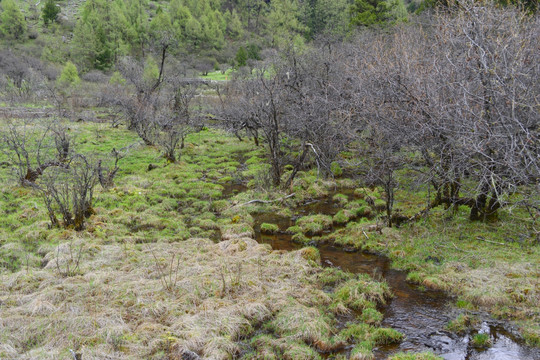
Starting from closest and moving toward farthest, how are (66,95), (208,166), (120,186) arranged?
(120,186) < (208,166) < (66,95)

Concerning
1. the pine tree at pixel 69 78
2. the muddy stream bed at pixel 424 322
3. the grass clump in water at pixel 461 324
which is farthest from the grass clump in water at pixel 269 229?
the pine tree at pixel 69 78

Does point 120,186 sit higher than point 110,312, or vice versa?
point 110,312

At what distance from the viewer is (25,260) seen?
29.2 ft

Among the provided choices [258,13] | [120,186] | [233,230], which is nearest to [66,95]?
[120,186]

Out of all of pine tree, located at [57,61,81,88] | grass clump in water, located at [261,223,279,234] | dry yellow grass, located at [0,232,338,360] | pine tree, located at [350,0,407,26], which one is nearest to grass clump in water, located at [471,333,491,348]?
dry yellow grass, located at [0,232,338,360]

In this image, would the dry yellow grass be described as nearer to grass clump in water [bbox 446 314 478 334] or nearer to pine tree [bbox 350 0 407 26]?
grass clump in water [bbox 446 314 478 334]

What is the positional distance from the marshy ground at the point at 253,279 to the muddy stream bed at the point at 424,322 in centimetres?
4

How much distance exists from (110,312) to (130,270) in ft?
6.20

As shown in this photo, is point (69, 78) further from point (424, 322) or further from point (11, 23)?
point (424, 322)

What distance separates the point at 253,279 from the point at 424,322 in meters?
3.17

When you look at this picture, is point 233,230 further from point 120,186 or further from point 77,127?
point 77,127

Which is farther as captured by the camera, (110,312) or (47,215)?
(47,215)

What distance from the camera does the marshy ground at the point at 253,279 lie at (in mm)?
6109

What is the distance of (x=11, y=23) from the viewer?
68625mm
